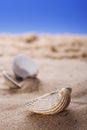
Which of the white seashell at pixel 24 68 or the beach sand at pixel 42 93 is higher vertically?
the white seashell at pixel 24 68

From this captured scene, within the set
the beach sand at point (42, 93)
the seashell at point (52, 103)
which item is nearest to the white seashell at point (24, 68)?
the beach sand at point (42, 93)

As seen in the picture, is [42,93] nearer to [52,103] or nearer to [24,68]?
[24,68]

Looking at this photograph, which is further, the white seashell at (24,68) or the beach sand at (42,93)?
the white seashell at (24,68)

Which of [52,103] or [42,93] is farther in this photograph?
[42,93]

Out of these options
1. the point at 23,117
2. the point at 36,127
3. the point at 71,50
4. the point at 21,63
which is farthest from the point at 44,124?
the point at 71,50

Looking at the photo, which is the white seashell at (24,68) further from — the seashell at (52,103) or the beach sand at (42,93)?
the seashell at (52,103)

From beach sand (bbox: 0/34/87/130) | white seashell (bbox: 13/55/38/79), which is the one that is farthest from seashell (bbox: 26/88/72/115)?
white seashell (bbox: 13/55/38/79)

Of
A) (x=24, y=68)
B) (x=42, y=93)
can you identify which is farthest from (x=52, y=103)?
(x=24, y=68)

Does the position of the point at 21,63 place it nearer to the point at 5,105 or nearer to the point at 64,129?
the point at 5,105
